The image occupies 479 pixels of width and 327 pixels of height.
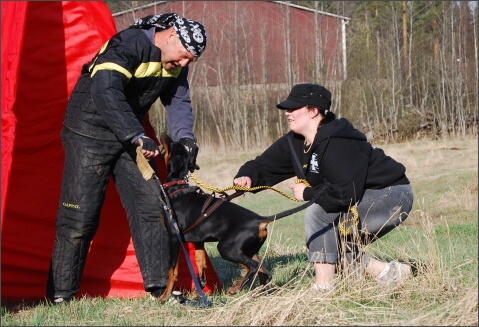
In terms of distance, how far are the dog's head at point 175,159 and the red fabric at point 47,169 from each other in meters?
0.67

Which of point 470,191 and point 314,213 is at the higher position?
point 314,213

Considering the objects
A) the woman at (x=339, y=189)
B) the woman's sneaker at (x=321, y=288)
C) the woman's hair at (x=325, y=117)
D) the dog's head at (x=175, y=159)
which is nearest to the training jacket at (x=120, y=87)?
the dog's head at (x=175, y=159)

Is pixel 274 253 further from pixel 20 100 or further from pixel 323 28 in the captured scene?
pixel 323 28

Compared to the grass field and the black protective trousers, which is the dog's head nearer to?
the black protective trousers

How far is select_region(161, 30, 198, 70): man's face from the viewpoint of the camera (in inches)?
205

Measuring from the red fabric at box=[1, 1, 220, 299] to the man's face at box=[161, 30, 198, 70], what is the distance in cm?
94

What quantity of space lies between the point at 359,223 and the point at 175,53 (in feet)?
5.62

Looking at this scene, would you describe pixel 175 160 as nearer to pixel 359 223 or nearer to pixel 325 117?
pixel 325 117

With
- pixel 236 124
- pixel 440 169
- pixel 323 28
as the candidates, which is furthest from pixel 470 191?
pixel 323 28

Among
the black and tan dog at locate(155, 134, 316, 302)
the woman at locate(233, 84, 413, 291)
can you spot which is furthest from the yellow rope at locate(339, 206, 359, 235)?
the black and tan dog at locate(155, 134, 316, 302)

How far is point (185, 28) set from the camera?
521 cm

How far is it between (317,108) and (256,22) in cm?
2092

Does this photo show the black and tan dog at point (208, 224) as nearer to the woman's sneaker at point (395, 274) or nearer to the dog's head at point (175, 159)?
the dog's head at point (175, 159)

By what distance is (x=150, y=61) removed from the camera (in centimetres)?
521
